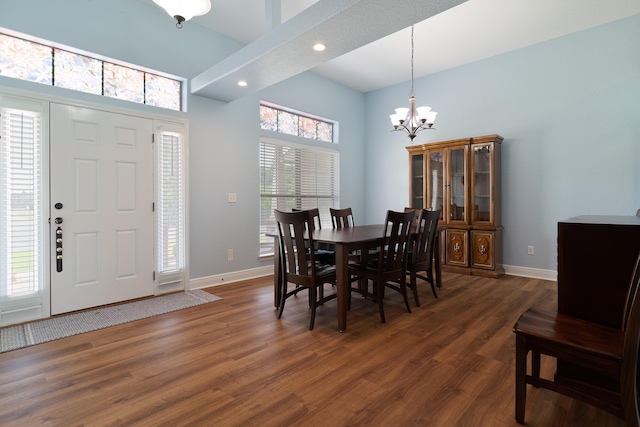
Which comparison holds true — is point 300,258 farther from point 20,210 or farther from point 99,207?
point 20,210

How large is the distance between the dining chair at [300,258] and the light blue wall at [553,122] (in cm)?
325

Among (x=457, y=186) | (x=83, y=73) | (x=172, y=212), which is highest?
(x=83, y=73)

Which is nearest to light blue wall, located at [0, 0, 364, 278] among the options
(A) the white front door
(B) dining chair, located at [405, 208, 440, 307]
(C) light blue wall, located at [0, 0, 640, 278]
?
(C) light blue wall, located at [0, 0, 640, 278]

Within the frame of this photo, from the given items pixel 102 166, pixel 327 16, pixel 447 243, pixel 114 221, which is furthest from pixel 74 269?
pixel 447 243

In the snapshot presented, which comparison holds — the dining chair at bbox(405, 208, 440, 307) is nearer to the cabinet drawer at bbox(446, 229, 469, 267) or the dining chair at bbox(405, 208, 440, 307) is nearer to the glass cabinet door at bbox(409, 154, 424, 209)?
the cabinet drawer at bbox(446, 229, 469, 267)

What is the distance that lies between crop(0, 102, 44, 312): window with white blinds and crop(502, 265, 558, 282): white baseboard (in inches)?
219

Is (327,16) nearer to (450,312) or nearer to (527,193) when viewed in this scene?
(450,312)

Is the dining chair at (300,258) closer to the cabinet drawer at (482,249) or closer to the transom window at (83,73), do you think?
the transom window at (83,73)

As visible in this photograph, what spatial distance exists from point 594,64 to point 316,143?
12.4 ft

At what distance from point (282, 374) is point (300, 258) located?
97cm

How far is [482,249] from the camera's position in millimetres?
4500

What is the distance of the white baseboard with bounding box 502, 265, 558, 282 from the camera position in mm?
4324

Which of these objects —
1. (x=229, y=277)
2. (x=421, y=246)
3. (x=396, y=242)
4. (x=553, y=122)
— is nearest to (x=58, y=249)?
(x=229, y=277)

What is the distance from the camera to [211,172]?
4098 millimetres
